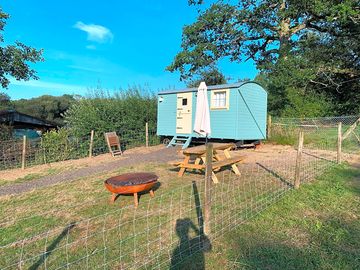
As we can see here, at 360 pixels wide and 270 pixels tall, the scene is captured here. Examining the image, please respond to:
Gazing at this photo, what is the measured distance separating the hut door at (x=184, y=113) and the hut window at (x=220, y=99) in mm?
1243

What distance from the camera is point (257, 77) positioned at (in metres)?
32.4

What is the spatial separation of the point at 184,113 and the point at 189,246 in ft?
34.0

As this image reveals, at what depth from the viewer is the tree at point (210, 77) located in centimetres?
2252

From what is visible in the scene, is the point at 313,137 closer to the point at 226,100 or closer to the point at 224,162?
the point at 226,100

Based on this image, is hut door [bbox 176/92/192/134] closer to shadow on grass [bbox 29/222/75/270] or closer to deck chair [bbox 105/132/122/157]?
deck chair [bbox 105/132/122/157]

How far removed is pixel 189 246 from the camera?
310cm

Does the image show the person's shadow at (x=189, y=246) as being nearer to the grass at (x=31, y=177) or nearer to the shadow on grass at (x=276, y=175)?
the shadow on grass at (x=276, y=175)

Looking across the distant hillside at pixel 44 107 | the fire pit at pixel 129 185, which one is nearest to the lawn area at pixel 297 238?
the fire pit at pixel 129 185

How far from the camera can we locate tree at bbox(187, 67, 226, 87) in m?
22.5

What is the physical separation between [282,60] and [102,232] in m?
16.0

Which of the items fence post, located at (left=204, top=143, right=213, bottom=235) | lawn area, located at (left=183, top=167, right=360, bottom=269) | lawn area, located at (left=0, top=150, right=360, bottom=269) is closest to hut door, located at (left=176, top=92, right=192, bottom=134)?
lawn area, located at (left=0, top=150, right=360, bottom=269)

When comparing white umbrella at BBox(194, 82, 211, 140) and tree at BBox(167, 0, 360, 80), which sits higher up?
tree at BBox(167, 0, 360, 80)

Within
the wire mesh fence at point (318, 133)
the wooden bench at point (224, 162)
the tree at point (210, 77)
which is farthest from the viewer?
the tree at point (210, 77)

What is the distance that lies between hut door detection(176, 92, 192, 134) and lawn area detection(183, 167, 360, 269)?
8559mm
